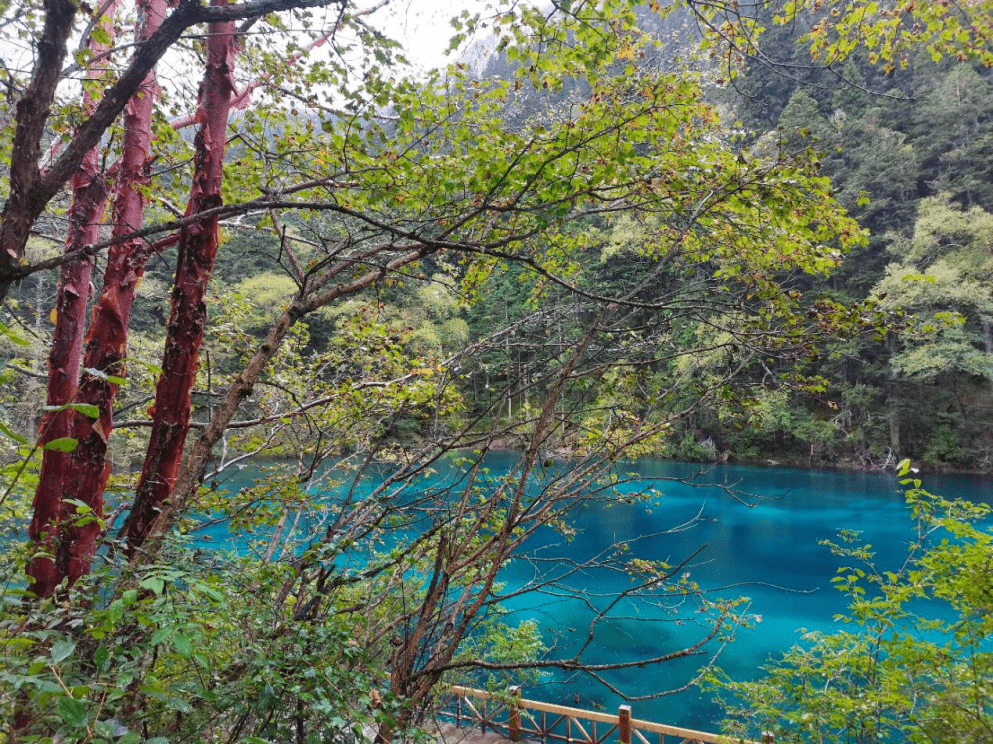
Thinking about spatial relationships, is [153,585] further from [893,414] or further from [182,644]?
[893,414]

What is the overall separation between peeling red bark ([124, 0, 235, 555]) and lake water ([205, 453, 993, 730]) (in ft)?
9.81

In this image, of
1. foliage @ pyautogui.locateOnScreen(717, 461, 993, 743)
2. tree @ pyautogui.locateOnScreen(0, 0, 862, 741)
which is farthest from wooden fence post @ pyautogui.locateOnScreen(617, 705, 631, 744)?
tree @ pyautogui.locateOnScreen(0, 0, 862, 741)

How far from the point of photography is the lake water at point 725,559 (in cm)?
820

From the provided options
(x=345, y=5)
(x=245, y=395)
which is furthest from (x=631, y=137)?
(x=245, y=395)

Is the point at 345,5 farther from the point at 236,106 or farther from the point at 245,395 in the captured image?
the point at 236,106

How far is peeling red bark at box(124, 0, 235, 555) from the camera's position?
2.30 m

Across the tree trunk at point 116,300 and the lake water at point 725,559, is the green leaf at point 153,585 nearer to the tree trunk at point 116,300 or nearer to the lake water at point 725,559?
the tree trunk at point 116,300

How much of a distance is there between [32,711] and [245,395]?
3.63 ft

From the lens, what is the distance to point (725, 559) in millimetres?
12766

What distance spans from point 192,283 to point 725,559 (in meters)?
Answer: 13.5

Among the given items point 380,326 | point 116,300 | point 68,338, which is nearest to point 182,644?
point 116,300

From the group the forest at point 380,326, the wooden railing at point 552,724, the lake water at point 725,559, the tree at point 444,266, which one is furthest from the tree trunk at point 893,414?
the tree at point 444,266

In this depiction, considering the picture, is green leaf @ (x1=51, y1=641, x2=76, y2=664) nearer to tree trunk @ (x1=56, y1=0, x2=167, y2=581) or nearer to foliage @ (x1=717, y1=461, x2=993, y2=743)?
tree trunk @ (x1=56, y1=0, x2=167, y2=581)

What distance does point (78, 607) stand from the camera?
4.81 ft
